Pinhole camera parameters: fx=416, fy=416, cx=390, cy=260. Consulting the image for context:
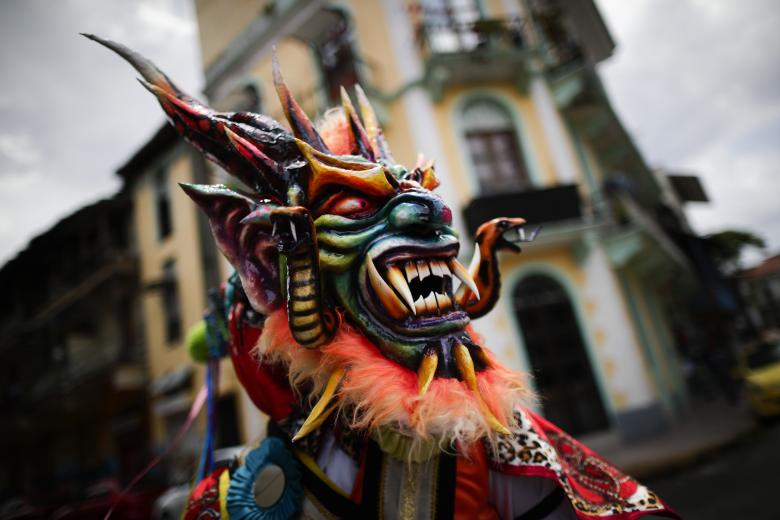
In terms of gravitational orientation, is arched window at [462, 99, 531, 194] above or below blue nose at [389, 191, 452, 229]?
above

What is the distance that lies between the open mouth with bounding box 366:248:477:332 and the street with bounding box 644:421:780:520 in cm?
421

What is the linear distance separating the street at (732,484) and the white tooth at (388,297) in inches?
170

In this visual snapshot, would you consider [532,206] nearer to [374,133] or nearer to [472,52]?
[472,52]

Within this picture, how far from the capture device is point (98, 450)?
12758 millimetres

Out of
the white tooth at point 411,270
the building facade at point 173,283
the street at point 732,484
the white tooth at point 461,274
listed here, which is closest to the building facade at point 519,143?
the building facade at point 173,283

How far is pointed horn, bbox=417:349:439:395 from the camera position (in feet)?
3.45

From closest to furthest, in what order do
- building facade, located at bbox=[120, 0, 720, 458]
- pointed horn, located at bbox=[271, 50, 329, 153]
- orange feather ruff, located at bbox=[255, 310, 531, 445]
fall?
orange feather ruff, located at bbox=[255, 310, 531, 445]
pointed horn, located at bbox=[271, 50, 329, 153]
building facade, located at bbox=[120, 0, 720, 458]

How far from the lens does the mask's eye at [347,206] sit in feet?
4.01

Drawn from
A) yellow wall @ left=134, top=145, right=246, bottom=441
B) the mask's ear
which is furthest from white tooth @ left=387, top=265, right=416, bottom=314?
yellow wall @ left=134, top=145, right=246, bottom=441

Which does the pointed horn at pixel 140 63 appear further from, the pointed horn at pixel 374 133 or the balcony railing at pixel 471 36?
the balcony railing at pixel 471 36

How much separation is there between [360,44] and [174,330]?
9.04 meters

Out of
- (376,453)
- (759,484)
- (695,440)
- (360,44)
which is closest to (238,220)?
(376,453)

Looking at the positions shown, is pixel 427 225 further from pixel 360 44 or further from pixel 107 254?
pixel 107 254

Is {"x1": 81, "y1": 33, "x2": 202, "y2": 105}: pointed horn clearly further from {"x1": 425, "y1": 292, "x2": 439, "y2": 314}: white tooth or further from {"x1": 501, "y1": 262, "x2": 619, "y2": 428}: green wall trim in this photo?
{"x1": 501, "y1": 262, "x2": 619, "y2": 428}: green wall trim
